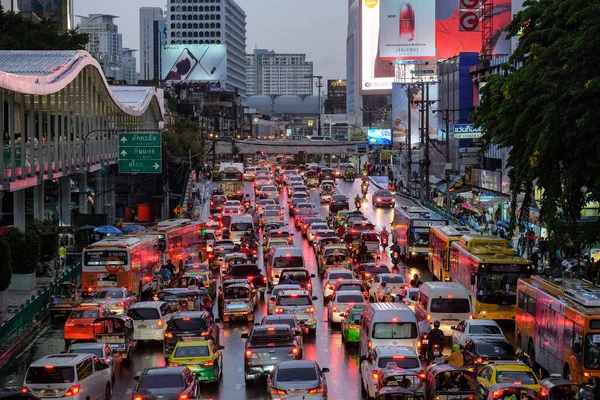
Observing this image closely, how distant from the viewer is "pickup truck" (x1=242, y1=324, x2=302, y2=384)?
26062 millimetres

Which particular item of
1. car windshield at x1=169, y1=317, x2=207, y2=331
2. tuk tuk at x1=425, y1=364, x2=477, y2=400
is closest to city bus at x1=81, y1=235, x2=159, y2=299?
car windshield at x1=169, y1=317, x2=207, y2=331

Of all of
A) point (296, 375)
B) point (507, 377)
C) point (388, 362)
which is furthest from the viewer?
point (388, 362)

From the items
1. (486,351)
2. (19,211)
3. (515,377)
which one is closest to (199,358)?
(486,351)

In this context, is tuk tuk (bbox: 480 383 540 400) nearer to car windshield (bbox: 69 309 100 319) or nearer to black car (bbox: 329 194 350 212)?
car windshield (bbox: 69 309 100 319)

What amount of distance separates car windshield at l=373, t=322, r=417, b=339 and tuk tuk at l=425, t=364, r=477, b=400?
4.42 metres

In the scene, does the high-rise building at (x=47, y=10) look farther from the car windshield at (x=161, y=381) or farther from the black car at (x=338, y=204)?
the car windshield at (x=161, y=381)

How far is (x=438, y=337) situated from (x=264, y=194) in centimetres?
6020

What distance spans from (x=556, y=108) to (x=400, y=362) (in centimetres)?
747

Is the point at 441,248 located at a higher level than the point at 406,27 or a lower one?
lower

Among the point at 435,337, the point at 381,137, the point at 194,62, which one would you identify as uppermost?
the point at 194,62

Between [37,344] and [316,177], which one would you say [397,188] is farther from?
[37,344]

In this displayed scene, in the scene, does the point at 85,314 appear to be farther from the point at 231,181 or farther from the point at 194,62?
the point at 194,62

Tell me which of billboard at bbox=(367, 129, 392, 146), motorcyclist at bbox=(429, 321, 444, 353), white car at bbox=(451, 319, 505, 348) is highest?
billboard at bbox=(367, 129, 392, 146)

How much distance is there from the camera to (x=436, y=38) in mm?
169625
